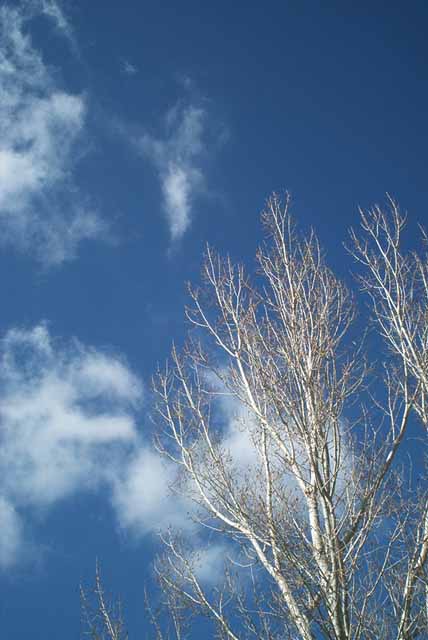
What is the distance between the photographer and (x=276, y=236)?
7.38 meters

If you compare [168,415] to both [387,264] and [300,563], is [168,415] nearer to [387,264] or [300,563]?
[300,563]

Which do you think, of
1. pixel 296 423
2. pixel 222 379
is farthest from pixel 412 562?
pixel 222 379

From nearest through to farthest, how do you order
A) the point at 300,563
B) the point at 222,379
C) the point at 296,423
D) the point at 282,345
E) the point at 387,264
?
the point at 300,563, the point at 296,423, the point at 282,345, the point at 222,379, the point at 387,264

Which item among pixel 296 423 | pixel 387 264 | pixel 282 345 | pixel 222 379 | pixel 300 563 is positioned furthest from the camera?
pixel 387 264

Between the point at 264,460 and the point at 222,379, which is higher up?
the point at 222,379

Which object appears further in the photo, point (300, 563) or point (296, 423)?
point (296, 423)

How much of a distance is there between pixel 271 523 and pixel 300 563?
20.6 inches

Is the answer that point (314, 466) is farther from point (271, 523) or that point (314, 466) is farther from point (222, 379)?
point (222, 379)

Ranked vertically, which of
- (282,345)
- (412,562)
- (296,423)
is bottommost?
(412,562)

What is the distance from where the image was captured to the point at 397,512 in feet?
18.1

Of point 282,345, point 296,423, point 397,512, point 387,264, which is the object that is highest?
point 387,264

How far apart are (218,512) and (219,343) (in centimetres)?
222

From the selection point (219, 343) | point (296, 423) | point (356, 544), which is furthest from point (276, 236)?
point (356, 544)

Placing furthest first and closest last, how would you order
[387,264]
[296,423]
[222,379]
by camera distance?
[387,264]
[222,379]
[296,423]
